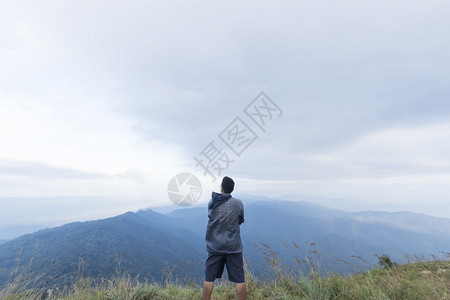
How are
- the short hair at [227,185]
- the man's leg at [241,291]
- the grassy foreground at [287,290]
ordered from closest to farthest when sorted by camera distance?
the grassy foreground at [287,290]
the man's leg at [241,291]
the short hair at [227,185]

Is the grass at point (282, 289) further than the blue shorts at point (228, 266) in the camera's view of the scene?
No

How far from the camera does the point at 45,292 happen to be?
4.76 m

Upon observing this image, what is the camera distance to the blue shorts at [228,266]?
4.20 metres

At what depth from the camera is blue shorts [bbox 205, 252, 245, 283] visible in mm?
4195

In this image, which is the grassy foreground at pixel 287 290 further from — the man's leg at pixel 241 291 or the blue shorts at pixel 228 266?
the blue shorts at pixel 228 266

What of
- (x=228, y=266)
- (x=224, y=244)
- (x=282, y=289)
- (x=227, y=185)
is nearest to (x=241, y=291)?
(x=228, y=266)

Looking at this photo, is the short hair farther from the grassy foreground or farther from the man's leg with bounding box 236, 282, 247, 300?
the grassy foreground

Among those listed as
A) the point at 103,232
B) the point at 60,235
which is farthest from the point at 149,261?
the point at 60,235

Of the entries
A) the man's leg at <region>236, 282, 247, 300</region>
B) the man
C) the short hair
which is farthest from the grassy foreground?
A: the short hair

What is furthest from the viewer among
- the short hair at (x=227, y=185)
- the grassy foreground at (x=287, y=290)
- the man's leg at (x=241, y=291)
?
the short hair at (x=227, y=185)

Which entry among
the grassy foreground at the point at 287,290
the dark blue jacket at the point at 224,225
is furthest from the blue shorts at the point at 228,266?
the grassy foreground at the point at 287,290

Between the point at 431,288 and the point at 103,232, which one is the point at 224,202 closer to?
the point at 431,288

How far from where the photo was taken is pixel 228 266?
4.20 meters

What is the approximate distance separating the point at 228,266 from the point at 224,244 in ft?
1.43
